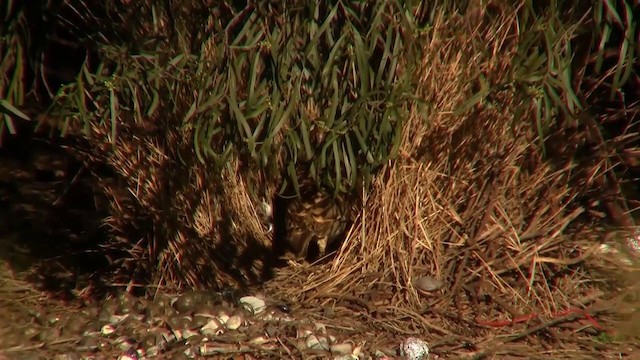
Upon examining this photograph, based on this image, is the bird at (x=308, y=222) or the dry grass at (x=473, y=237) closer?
the dry grass at (x=473, y=237)

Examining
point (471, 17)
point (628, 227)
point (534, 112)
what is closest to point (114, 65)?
point (471, 17)

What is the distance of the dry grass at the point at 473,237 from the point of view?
3.08 m

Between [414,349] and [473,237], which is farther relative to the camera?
[473,237]

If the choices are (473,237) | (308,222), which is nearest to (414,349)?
(473,237)

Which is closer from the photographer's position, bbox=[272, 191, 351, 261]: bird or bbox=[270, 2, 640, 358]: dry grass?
bbox=[270, 2, 640, 358]: dry grass

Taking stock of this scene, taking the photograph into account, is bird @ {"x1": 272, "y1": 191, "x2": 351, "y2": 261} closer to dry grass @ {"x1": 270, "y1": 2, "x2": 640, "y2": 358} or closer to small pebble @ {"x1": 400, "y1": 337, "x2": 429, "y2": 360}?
dry grass @ {"x1": 270, "y1": 2, "x2": 640, "y2": 358}

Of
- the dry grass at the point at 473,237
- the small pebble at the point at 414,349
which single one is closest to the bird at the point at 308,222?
the dry grass at the point at 473,237

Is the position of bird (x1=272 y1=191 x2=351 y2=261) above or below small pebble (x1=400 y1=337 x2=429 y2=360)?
above

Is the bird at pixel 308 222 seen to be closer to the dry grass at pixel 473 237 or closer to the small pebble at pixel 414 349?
the dry grass at pixel 473 237

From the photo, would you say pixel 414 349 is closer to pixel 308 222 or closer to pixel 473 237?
pixel 473 237

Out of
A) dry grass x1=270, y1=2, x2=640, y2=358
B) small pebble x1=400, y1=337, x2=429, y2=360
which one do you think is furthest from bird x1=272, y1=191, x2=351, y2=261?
small pebble x1=400, y1=337, x2=429, y2=360

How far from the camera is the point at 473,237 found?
3312mm

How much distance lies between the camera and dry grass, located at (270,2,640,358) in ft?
10.1

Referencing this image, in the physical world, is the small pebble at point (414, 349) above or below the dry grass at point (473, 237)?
below
